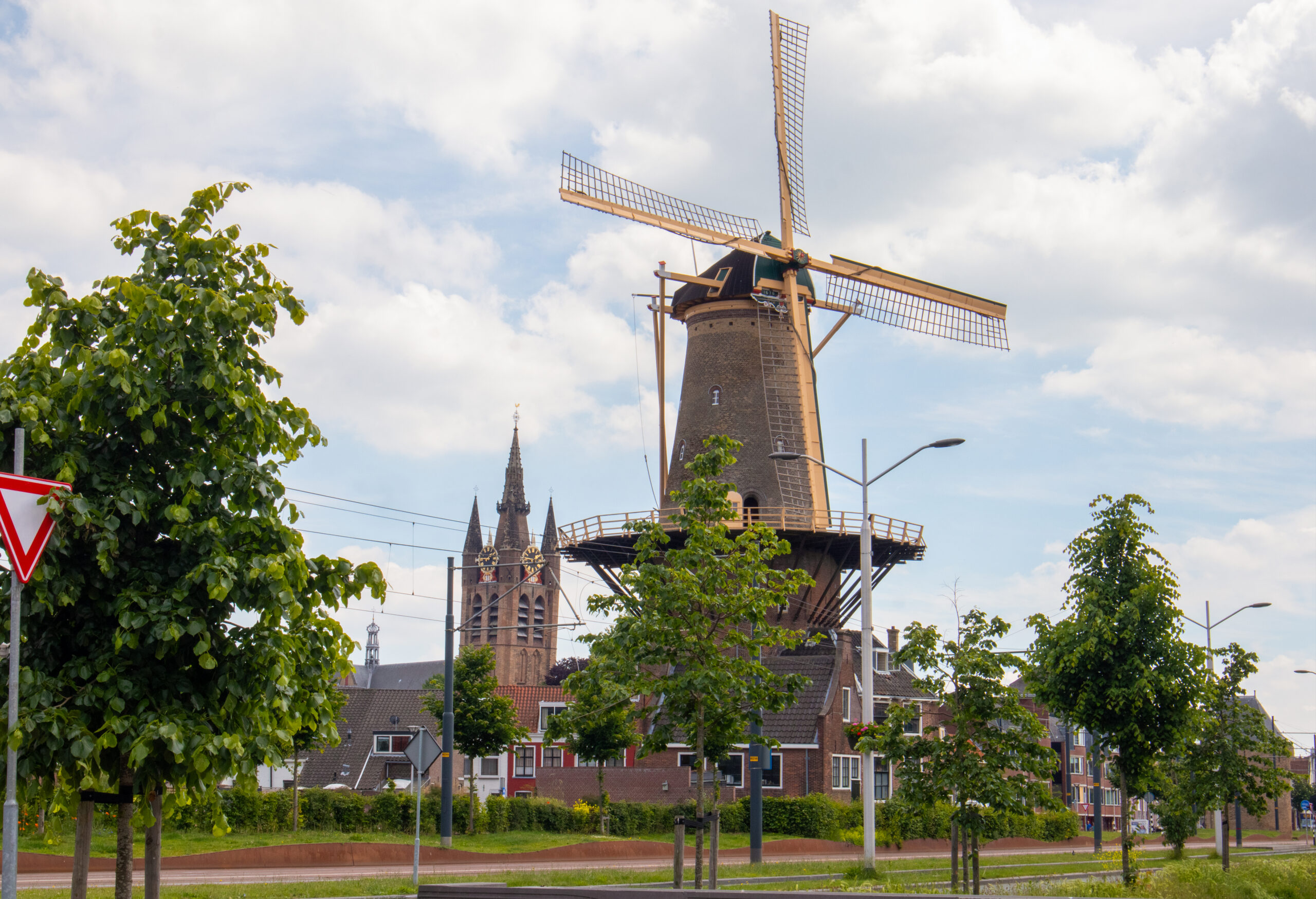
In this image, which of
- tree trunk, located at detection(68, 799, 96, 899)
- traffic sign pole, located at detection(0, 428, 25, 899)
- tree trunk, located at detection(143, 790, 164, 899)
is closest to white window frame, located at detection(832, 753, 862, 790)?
tree trunk, located at detection(143, 790, 164, 899)

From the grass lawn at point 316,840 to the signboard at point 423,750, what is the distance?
5.18 meters

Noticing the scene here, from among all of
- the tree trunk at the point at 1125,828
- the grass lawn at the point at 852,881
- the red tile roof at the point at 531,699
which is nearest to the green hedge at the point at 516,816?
the grass lawn at the point at 852,881

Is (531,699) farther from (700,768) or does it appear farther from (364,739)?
(700,768)

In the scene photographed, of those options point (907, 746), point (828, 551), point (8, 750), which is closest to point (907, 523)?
point (828, 551)

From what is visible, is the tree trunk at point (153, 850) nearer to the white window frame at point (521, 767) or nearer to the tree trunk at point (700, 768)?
the tree trunk at point (700, 768)

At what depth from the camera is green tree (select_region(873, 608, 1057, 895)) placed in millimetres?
19000

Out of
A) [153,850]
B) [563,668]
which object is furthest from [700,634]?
[563,668]

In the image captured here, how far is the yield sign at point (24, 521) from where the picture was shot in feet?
29.6

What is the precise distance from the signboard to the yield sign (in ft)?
44.1

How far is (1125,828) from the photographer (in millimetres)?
20828

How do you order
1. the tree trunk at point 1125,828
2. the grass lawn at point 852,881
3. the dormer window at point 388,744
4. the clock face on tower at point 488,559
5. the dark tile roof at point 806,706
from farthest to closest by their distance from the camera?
the clock face on tower at point 488,559 < the dormer window at point 388,744 < the dark tile roof at point 806,706 < the tree trunk at point 1125,828 < the grass lawn at point 852,881

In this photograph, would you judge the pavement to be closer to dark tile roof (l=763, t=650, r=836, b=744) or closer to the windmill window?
dark tile roof (l=763, t=650, r=836, b=744)

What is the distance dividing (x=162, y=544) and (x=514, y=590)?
406 feet

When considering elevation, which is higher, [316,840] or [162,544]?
[162,544]
